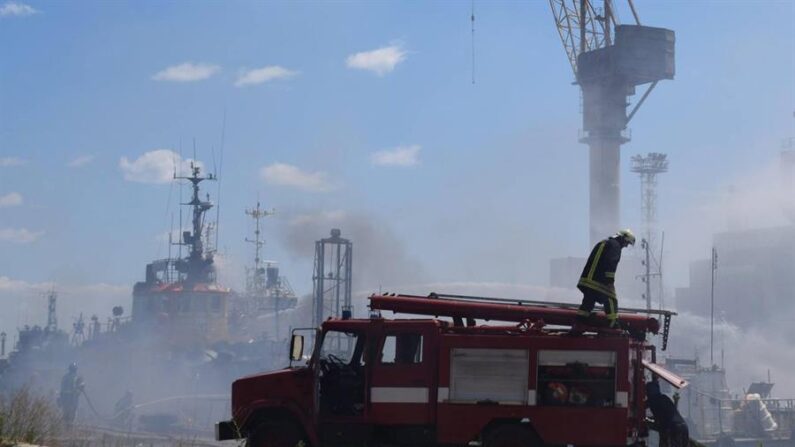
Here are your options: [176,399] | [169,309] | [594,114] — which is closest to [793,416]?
[176,399]

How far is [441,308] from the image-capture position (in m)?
14.2

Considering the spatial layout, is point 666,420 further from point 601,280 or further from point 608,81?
point 608,81

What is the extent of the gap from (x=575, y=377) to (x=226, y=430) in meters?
5.11

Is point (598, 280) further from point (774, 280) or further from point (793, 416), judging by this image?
point (774, 280)

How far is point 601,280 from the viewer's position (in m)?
14.1

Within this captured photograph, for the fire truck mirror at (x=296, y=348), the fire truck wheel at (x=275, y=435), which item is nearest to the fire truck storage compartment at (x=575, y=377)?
the fire truck mirror at (x=296, y=348)

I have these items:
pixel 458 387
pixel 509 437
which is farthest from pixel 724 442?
pixel 458 387

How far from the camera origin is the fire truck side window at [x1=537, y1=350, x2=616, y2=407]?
13.3 m

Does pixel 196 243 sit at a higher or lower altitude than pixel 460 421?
higher

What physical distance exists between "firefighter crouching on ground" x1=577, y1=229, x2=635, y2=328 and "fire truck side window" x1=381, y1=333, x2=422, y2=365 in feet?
7.82

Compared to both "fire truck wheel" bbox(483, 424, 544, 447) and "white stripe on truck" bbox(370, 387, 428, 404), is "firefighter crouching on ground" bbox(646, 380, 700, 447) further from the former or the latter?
"white stripe on truck" bbox(370, 387, 428, 404)

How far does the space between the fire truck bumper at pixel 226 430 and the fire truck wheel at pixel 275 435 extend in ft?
0.99

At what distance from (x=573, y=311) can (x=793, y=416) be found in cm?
3278

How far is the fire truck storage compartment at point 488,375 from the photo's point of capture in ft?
43.7
